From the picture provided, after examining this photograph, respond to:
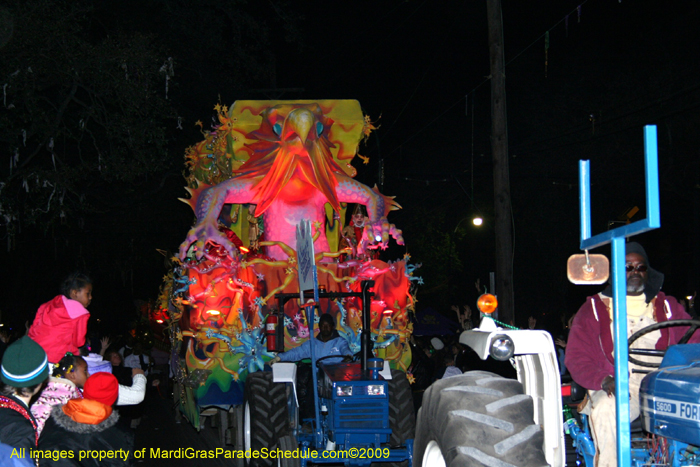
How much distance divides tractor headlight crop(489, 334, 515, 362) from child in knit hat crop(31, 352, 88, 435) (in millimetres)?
2950

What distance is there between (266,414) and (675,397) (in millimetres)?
4860

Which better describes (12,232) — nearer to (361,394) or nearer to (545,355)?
(361,394)

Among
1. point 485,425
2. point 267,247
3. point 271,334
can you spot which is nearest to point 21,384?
point 485,425

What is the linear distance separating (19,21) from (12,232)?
3414mm

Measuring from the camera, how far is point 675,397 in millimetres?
3277

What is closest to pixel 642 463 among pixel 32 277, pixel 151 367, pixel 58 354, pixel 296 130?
pixel 58 354

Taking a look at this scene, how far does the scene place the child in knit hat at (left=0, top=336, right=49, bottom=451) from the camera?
358 cm

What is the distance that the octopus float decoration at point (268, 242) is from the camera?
8.81 m

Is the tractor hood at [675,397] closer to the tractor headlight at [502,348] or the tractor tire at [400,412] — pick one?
the tractor headlight at [502,348]

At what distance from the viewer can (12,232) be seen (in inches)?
449

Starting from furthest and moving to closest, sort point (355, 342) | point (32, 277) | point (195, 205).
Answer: point (32, 277) < point (195, 205) < point (355, 342)

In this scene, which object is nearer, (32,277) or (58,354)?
(58,354)

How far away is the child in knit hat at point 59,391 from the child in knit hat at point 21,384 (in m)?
0.63

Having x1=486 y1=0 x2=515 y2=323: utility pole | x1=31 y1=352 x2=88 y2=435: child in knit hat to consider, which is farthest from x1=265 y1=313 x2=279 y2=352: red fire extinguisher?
x1=486 y1=0 x2=515 y2=323: utility pole
